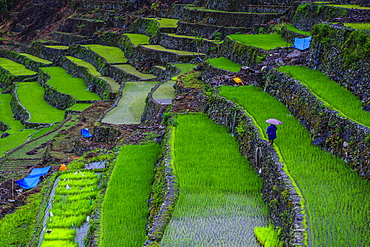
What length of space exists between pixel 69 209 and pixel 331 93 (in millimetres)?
8079

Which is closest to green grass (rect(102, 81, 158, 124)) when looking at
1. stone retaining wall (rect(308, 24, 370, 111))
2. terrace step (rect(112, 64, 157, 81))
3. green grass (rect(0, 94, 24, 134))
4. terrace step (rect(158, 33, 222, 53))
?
terrace step (rect(112, 64, 157, 81))

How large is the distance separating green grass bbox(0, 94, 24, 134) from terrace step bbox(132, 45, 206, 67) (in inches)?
388

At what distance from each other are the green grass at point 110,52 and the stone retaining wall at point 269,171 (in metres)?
22.5

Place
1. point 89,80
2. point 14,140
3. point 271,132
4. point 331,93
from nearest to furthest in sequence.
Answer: point 271,132 → point 331,93 → point 14,140 → point 89,80

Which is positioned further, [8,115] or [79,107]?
[8,115]

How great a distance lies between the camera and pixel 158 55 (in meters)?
33.1

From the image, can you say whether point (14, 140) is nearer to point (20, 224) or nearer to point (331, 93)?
point (20, 224)

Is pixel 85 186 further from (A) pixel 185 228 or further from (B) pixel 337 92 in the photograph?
(B) pixel 337 92

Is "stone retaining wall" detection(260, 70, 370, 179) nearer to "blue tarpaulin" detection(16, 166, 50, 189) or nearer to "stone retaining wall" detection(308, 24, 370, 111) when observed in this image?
"stone retaining wall" detection(308, 24, 370, 111)

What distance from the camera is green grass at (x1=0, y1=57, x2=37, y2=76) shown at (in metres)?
43.1

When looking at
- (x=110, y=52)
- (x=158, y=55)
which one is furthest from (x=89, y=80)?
(x=158, y=55)

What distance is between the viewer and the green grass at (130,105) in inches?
872

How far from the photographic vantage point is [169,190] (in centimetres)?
1073

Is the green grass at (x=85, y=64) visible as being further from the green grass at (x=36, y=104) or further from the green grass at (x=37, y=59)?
the green grass at (x=36, y=104)
